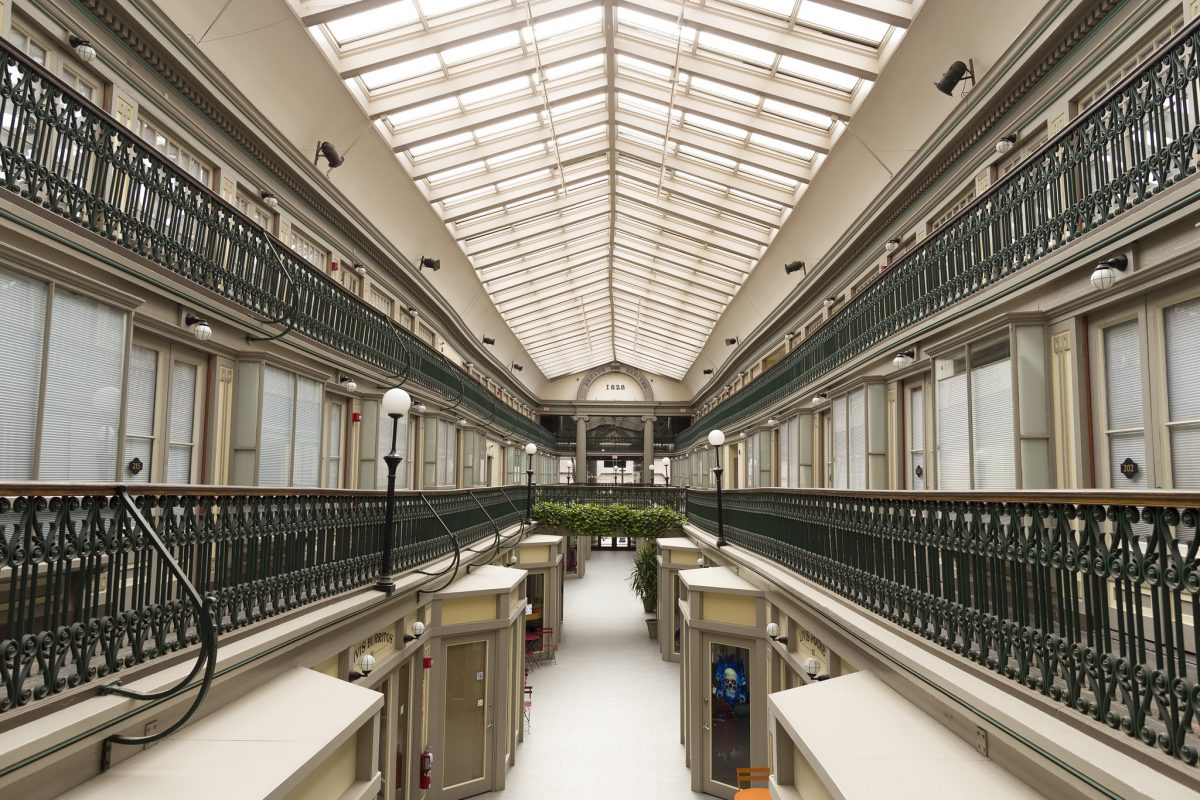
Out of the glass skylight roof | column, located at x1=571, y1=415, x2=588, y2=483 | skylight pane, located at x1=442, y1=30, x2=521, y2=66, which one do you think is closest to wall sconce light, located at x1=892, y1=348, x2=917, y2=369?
the glass skylight roof

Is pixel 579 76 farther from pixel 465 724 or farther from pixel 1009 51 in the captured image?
pixel 465 724

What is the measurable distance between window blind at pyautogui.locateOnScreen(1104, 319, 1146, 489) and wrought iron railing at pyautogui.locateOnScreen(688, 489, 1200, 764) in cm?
59

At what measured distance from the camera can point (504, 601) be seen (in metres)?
11.2

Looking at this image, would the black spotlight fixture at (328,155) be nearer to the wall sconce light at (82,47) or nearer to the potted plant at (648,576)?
the wall sconce light at (82,47)

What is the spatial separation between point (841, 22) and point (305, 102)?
312 inches

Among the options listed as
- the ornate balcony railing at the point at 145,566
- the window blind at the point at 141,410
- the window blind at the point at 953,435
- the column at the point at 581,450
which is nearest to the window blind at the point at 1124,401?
the window blind at the point at 953,435

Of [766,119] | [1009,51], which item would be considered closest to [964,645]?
[1009,51]

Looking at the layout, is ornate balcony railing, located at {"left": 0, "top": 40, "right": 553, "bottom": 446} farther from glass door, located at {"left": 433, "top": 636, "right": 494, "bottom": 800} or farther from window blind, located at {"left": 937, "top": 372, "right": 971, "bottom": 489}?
window blind, located at {"left": 937, "top": 372, "right": 971, "bottom": 489}

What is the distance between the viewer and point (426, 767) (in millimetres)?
10086

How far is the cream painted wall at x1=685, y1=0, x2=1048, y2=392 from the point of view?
8.21 meters

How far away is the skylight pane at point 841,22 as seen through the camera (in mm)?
9516

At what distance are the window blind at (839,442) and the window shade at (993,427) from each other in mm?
4642

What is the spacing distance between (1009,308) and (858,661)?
13.7ft

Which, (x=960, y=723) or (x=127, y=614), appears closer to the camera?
(x=127, y=614)
